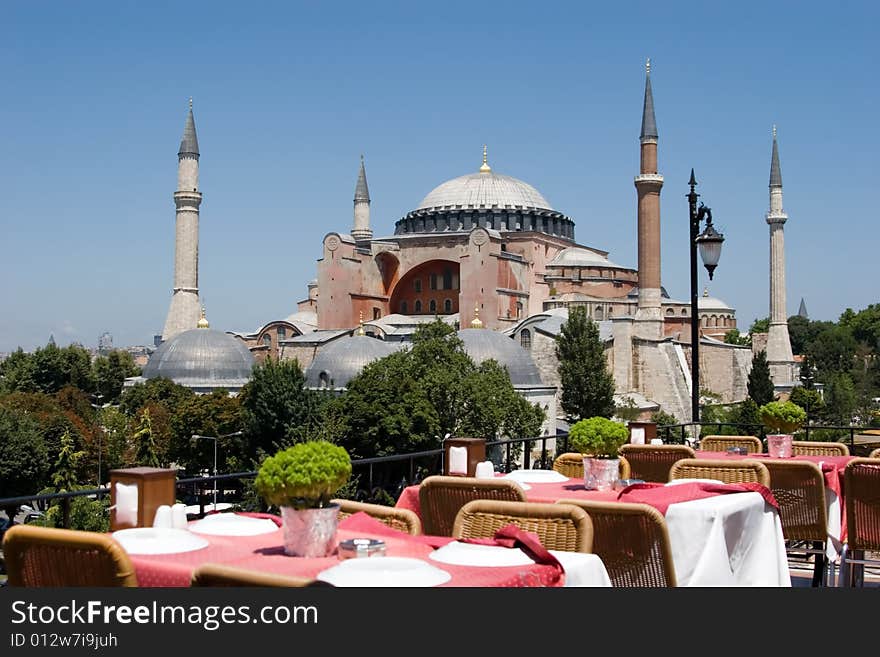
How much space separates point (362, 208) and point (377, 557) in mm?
47130

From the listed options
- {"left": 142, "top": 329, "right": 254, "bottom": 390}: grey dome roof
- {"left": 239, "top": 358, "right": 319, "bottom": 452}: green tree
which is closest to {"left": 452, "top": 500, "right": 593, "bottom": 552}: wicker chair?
{"left": 239, "top": 358, "right": 319, "bottom": 452}: green tree

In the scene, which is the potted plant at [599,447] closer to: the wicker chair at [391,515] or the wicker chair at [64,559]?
the wicker chair at [391,515]

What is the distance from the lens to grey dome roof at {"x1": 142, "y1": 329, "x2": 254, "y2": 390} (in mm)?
34531

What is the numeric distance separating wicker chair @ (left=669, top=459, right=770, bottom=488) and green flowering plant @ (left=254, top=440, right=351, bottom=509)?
91.1 inches

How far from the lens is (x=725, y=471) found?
4480mm

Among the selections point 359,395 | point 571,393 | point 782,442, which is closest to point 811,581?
point 782,442

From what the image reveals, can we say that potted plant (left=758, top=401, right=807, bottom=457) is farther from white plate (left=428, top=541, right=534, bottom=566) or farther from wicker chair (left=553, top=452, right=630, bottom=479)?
white plate (left=428, top=541, right=534, bottom=566)

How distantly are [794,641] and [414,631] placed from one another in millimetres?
940

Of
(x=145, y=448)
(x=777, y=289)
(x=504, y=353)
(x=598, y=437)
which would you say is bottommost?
(x=145, y=448)

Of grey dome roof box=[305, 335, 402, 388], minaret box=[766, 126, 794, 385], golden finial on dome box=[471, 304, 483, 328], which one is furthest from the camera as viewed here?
minaret box=[766, 126, 794, 385]

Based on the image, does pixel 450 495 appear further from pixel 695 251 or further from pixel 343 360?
pixel 343 360

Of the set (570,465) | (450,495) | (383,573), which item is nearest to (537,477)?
(570,465)

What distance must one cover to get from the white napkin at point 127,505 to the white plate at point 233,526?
191mm

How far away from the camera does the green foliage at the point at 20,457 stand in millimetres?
22328
